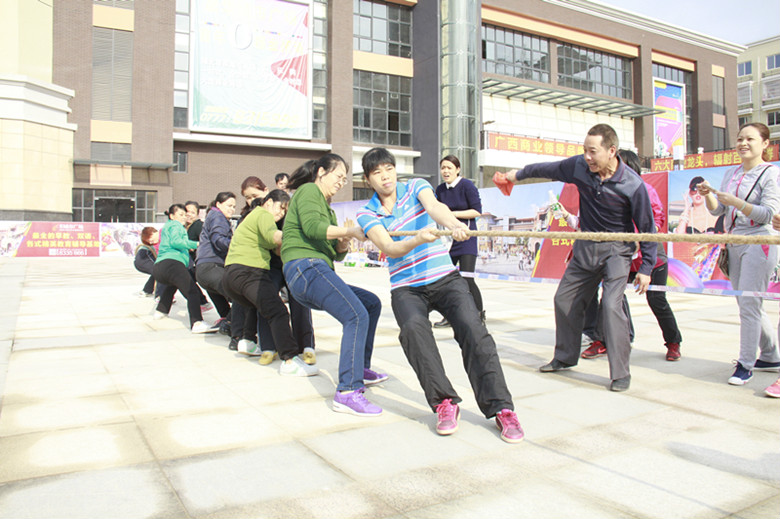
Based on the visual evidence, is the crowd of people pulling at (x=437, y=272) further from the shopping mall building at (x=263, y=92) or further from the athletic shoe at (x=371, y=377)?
the shopping mall building at (x=263, y=92)

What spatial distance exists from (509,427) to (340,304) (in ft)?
4.10

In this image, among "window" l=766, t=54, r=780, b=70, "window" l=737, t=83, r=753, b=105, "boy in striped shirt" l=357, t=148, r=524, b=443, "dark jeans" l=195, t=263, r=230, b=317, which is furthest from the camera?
"window" l=737, t=83, r=753, b=105

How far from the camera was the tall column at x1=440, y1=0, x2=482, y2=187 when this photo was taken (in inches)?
1185

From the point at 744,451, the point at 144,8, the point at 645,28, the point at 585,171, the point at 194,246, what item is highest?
the point at 645,28

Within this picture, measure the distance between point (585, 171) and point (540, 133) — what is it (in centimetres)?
3369

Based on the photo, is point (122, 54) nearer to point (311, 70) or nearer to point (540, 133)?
point (311, 70)

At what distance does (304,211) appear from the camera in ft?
11.9

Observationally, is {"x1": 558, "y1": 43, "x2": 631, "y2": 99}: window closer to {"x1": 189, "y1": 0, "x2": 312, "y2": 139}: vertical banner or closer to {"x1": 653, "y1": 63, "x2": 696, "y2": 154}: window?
{"x1": 653, "y1": 63, "x2": 696, "y2": 154}: window

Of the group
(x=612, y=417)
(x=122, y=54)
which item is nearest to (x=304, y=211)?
(x=612, y=417)

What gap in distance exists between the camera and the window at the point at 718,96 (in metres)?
46.0

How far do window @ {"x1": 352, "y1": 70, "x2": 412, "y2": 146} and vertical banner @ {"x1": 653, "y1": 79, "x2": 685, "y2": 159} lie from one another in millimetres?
19732

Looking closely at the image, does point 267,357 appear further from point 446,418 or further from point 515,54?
point 515,54

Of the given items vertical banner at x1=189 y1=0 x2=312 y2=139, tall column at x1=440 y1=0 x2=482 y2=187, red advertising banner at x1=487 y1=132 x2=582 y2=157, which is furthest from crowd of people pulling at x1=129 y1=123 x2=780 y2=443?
red advertising banner at x1=487 y1=132 x2=582 y2=157

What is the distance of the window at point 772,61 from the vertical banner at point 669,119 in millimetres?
24739
